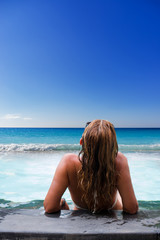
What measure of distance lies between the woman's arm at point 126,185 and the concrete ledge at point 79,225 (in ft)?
0.25

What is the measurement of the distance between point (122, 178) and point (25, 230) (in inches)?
32.1

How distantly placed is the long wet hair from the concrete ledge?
209 millimetres

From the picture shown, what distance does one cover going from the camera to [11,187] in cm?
502

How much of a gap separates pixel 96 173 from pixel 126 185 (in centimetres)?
28

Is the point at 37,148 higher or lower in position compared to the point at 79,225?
lower

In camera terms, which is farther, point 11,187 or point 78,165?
point 11,187

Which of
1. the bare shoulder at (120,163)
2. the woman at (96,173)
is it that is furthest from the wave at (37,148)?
the bare shoulder at (120,163)

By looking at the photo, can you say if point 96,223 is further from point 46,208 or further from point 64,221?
point 46,208

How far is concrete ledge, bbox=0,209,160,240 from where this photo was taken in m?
1.18

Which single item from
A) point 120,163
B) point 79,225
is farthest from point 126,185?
point 79,225

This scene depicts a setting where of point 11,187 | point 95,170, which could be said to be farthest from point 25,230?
point 11,187

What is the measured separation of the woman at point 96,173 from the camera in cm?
137

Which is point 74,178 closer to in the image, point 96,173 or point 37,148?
point 96,173

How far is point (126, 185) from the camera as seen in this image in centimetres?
148
